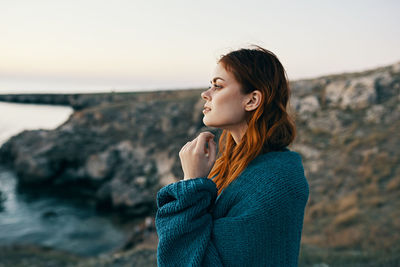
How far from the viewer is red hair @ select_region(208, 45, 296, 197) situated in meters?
1.45

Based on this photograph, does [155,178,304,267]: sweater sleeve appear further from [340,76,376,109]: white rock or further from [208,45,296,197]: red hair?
[340,76,376,109]: white rock

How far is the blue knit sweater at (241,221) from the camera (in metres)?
1.20

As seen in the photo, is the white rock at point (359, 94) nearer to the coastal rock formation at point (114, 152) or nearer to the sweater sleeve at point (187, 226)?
the coastal rock formation at point (114, 152)

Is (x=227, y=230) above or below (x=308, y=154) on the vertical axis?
above

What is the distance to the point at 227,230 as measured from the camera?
48.2 inches

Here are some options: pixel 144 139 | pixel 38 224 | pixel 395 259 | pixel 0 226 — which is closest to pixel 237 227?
pixel 395 259

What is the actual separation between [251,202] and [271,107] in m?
0.59

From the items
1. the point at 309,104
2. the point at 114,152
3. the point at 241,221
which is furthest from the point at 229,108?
the point at 114,152

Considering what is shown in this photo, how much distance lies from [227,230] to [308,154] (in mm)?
14885

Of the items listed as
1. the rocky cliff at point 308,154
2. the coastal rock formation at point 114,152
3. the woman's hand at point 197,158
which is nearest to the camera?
the woman's hand at point 197,158

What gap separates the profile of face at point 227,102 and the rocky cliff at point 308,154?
3.98 metres

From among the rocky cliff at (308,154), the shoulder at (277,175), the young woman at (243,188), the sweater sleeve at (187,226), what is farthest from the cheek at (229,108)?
the rocky cliff at (308,154)

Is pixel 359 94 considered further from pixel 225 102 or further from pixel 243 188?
pixel 243 188

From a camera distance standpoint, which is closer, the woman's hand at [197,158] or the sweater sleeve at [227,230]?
the sweater sleeve at [227,230]
